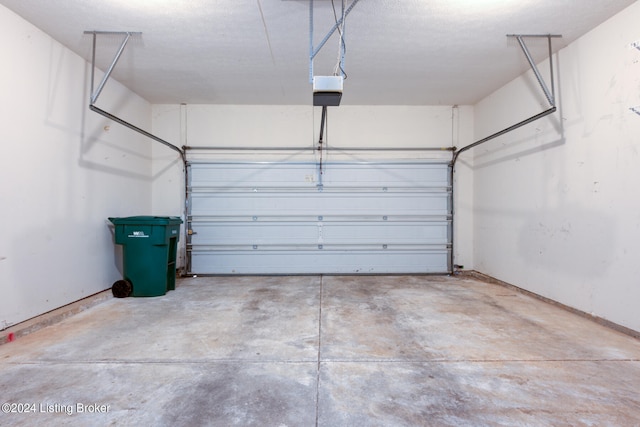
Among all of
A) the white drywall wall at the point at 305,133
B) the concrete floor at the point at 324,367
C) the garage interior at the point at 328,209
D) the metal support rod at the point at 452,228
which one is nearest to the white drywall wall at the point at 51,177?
the garage interior at the point at 328,209

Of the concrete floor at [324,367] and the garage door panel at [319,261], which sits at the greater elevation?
the garage door panel at [319,261]

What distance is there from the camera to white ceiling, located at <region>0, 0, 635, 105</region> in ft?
8.67

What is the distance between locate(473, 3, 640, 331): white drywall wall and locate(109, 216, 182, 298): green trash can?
4444 mm

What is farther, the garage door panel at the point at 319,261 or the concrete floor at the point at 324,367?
the garage door panel at the point at 319,261

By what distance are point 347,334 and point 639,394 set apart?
1777 millimetres

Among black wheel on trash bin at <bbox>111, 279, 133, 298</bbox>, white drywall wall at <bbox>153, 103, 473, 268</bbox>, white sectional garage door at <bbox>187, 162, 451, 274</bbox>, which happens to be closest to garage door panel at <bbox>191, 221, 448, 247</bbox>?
white sectional garage door at <bbox>187, 162, 451, 274</bbox>

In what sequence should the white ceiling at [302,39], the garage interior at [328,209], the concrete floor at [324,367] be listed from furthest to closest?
the white ceiling at [302,39]
the garage interior at [328,209]
the concrete floor at [324,367]

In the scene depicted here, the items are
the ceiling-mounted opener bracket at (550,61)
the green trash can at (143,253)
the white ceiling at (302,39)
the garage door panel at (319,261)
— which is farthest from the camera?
the garage door panel at (319,261)

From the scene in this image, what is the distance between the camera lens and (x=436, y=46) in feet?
10.7

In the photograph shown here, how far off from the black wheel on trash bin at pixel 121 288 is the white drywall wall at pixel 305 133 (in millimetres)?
1628

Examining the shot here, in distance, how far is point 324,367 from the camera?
2029 mm

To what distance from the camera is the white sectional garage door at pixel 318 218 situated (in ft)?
16.7

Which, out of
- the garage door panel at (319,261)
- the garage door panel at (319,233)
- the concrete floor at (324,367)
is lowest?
the concrete floor at (324,367)

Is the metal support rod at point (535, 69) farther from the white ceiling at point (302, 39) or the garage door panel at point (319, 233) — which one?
the garage door panel at point (319, 233)
